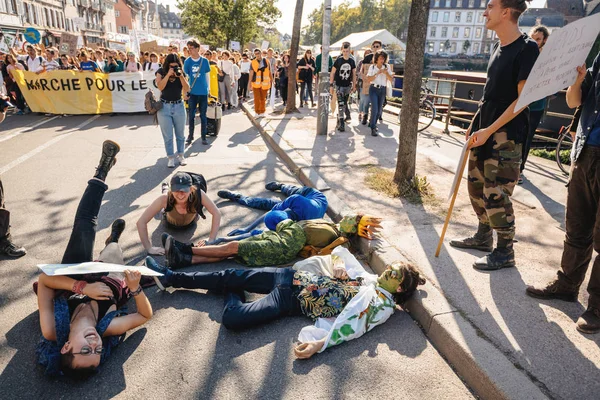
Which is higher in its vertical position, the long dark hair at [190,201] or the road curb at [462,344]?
the long dark hair at [190,201]

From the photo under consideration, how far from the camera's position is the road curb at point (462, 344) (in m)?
2.31

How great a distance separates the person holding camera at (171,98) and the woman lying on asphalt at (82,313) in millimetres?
3916

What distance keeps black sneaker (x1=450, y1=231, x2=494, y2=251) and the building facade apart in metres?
105

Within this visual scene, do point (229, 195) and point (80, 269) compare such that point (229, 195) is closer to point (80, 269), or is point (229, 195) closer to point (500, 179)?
point (80, 269)

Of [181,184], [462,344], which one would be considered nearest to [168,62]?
[181,184]

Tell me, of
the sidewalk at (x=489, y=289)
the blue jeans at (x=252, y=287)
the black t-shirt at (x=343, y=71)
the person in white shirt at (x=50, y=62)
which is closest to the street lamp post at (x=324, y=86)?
the black t-shirt at (x=343, y=71)

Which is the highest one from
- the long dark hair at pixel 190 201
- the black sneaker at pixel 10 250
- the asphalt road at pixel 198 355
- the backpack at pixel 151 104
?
the backpack at pixel 151 104

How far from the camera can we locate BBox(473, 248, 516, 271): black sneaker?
140 inches

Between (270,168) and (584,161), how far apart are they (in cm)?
503

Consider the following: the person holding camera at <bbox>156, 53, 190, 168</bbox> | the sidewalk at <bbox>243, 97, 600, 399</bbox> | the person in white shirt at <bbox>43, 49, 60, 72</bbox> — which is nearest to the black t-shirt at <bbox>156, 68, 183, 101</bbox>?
the person holding camera at <bbox>156, 53, 190, 168</bbox>

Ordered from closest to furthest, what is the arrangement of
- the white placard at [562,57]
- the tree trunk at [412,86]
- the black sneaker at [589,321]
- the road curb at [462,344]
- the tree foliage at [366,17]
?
the road curb at [462,344] → the black sneaker at [589,321] → the white placard at [562,57] → the tree trunk at [412,86] → the tree foliage at [366,17]

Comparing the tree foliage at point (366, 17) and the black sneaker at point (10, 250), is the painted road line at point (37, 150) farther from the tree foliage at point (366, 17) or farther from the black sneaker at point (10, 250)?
the tree foliage at point (366, 17)

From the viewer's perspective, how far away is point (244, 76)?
54.7 ft

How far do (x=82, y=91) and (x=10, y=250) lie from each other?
1027 cm
